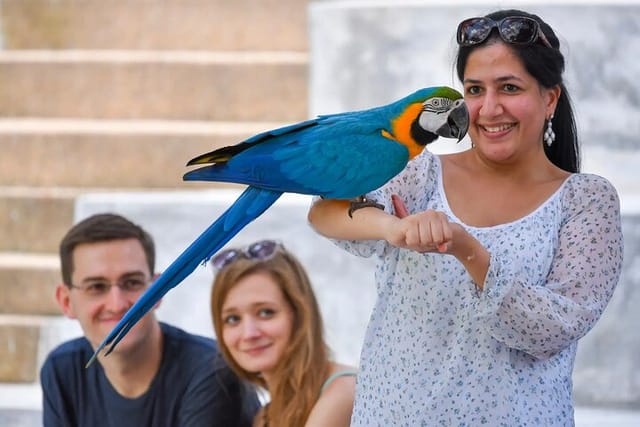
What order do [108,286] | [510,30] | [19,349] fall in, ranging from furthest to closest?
[19,349] < [108,286] < [510,30]

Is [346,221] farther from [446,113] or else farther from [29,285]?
[29,285]

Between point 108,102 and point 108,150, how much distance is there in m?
0.23

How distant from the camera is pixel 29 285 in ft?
11.9

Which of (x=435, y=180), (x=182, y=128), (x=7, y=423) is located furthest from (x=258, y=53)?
(x=435, y=180)

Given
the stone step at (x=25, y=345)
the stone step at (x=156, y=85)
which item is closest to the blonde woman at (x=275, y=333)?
the stone step at (x=25, y=345)

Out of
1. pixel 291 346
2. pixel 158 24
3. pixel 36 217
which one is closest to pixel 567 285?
pixel 291 346

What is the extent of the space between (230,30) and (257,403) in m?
2.00

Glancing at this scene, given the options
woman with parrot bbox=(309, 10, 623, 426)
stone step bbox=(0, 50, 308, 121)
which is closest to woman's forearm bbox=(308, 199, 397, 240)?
woman with parrot bbox=(309, 10, 623, 426)

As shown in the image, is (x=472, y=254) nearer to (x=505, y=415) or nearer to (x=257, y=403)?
(x=505, y=415)

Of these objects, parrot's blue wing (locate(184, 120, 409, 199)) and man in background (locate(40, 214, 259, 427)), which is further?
man in background (locate(40, 214, 259, 427))

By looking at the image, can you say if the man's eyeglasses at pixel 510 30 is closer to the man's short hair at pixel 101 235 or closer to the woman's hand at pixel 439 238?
the woman's hand at pixel 439 238

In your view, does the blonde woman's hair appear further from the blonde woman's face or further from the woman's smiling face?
the woman's smiling face

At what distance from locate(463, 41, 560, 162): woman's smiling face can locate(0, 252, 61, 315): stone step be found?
2.35 m

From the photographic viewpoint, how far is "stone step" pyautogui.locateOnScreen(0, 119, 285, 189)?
370 cm
